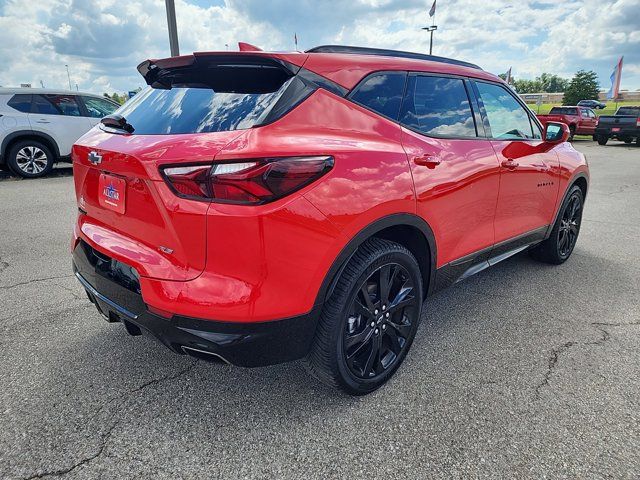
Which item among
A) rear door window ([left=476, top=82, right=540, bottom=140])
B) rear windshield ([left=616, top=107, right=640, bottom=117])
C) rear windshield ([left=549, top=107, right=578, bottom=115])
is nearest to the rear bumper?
rear door window ([left=476, top=82, right=540, bottom=140])

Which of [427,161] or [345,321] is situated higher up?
[427,161]

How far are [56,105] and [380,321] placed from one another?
9934 mm

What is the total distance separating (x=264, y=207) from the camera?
5.78ft

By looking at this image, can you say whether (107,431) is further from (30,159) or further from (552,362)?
(30,159)

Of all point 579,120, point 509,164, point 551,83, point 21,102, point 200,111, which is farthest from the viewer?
point 551,83

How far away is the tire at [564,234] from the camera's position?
427 cm

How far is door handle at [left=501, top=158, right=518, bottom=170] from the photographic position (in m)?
3.14

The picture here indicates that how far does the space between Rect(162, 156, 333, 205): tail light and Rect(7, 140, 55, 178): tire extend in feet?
31.0

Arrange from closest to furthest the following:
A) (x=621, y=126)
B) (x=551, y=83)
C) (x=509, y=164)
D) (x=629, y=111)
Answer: (x=509, y=164), (x=621, y=126), (x=629, y=111), (x=551, y=83)

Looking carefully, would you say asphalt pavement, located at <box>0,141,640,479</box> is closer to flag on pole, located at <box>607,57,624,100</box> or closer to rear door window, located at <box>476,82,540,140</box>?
rear door window, located at <box>476,82,540,140</box>

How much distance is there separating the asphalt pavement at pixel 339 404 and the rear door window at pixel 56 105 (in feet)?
24.2

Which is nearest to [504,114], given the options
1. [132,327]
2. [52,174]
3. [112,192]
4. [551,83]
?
[112,192]

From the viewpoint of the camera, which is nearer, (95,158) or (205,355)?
(205,355)

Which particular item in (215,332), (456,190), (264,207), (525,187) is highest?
(264,207)
